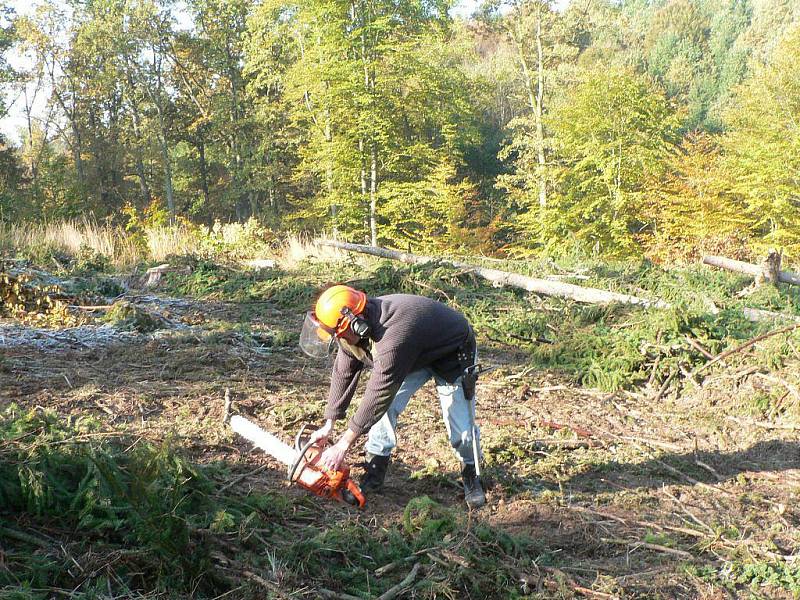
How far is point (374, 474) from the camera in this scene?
412 cm

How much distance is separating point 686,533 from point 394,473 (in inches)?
72.9

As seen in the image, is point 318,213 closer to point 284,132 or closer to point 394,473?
point 284,132

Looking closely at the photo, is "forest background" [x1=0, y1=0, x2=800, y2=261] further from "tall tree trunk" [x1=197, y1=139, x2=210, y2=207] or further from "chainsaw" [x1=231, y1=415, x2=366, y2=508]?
"chainsaw" [x1=231, y1=415, x2=366, y2=508]

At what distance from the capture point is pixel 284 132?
2616cm

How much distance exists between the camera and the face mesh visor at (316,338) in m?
3.53

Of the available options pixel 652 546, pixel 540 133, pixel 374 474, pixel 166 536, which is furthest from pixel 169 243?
pixel 540 133

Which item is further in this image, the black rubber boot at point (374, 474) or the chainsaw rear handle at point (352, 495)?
the black rubber boot at point (374, 474)

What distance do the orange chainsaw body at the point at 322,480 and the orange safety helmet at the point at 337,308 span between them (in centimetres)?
72

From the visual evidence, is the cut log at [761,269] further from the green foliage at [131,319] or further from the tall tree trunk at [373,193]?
the tall tree trunk at [373,193]

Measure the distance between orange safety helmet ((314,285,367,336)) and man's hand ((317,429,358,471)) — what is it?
554mm

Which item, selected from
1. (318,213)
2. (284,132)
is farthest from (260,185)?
(318,213)

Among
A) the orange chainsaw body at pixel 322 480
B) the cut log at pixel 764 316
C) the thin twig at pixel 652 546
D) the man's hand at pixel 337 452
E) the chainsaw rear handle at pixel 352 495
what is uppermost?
the man's hand at pixel 337 452

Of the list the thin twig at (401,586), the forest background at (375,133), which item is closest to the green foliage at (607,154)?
the forest background at (375,133)

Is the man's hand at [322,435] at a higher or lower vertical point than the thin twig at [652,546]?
higher
